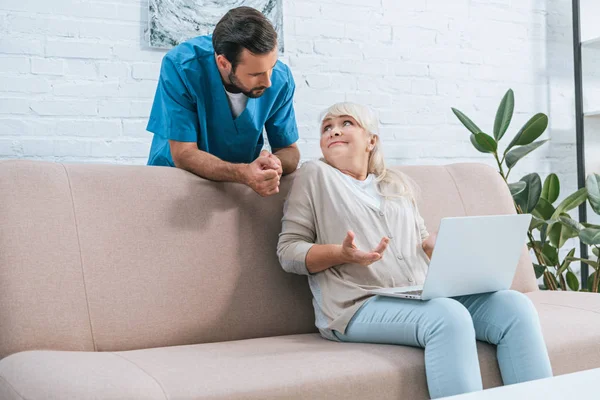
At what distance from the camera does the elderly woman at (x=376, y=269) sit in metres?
1.62

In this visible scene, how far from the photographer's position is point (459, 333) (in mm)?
1597

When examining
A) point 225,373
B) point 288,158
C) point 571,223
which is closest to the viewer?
point 225,373

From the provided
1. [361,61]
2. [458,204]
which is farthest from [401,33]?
[458,204]

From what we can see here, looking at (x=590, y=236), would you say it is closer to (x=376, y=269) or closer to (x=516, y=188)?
(x=516, y=188)

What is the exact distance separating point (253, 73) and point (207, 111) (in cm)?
20

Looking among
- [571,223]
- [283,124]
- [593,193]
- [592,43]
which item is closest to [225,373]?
[283,124]

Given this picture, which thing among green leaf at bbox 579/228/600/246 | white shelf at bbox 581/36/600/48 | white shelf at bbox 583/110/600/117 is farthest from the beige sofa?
white shelf at bbox 581/36/600/48

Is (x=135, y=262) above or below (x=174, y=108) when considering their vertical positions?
below

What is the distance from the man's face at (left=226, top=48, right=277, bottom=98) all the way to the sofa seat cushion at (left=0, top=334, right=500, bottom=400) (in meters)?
0.73

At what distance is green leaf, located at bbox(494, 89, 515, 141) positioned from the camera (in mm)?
2994

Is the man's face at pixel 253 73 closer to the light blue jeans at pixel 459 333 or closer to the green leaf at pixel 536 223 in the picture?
the light blue jeans at pixel 459 333

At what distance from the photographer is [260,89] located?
2.07 metres

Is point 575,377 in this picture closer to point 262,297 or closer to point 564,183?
point 262,297

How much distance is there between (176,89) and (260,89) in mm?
239
